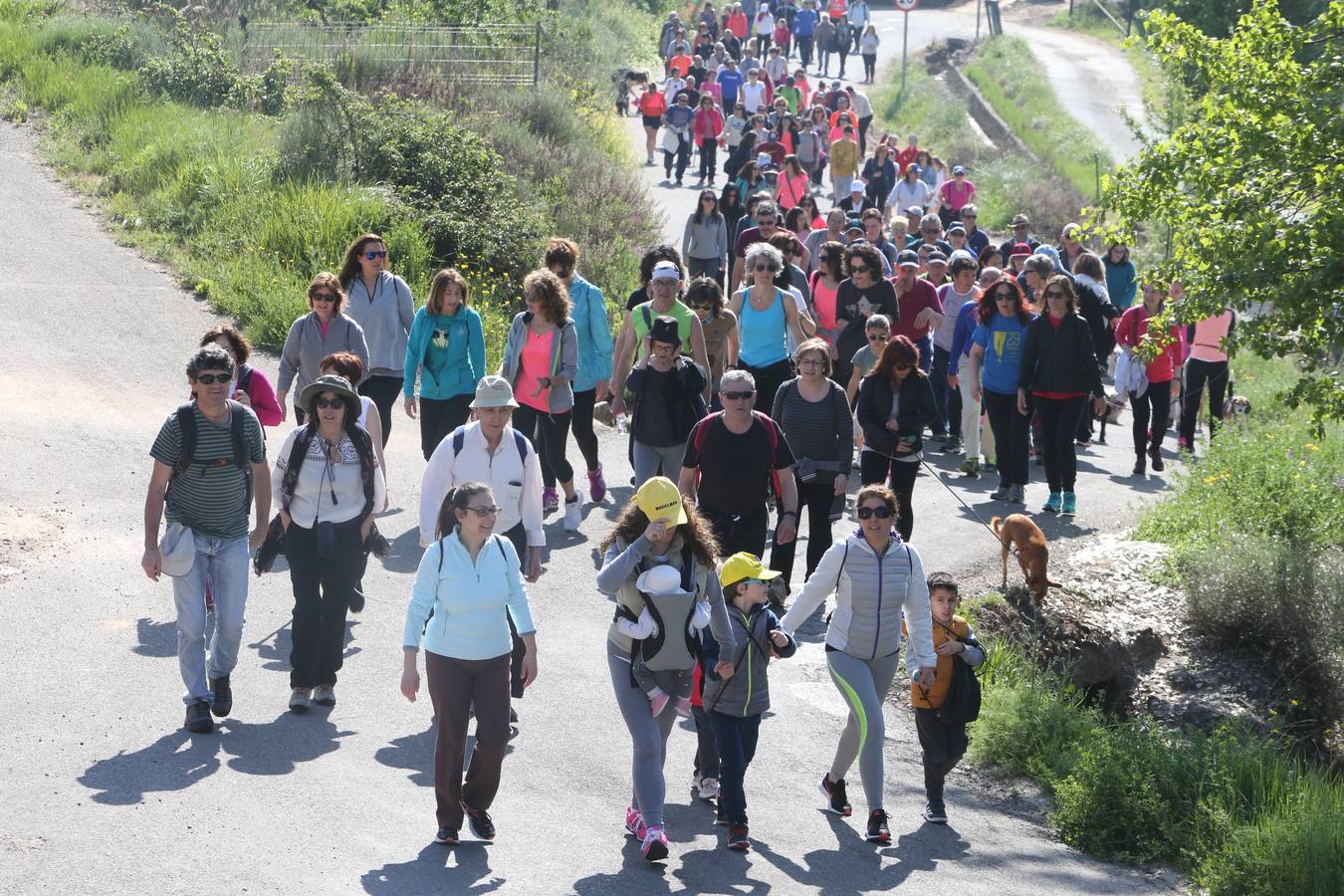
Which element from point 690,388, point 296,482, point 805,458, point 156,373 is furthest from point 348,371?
point 156,373

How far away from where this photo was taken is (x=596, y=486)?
41.4 ft

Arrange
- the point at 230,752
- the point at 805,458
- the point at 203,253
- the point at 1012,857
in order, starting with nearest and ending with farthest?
the point at 230,752
the point at 1012,857
the point at 805,458
the point at 203,253

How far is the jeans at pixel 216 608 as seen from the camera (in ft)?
25.6

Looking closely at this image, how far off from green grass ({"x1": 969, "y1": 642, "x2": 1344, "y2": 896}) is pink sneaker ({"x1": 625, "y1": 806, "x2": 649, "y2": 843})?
2.81m

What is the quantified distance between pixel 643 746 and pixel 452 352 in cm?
473

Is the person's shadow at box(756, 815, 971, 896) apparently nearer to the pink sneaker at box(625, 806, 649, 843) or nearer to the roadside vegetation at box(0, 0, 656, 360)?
the pink sneaker at box(625, 806, 649, 843)

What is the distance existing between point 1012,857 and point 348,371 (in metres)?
4.57

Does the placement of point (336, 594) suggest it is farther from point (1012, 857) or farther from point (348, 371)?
point (1012, 857)

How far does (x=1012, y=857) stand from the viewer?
8055mm

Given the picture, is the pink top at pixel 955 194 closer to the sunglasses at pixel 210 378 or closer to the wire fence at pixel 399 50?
the wire fence at pixel 399 50

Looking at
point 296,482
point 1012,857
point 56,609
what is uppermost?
point 296,482

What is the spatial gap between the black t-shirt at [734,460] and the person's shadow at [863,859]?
1999mm

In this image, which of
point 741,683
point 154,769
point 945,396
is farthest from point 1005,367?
point 154,769

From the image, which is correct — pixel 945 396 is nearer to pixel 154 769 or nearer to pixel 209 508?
pixel 209 508
